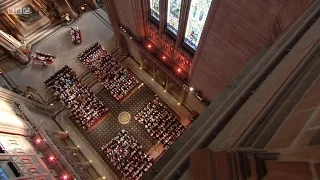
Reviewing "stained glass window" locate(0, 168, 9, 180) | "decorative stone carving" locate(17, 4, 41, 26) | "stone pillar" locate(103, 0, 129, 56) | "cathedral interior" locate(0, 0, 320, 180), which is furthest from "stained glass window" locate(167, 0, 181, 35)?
"decorative stone carving" locate(17, 4, 41, 26)

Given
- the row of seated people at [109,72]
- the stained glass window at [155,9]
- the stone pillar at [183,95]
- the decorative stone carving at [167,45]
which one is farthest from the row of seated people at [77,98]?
the stained glass window at [155,9]

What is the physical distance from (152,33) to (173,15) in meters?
2.22

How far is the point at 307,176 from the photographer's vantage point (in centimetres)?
207

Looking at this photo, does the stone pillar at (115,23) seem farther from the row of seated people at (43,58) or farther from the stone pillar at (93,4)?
the row of seated people at (43,58)

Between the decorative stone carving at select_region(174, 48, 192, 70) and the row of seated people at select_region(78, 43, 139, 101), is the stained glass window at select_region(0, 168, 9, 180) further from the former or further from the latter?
the decorative stone carving at select_region(174, 48, 192, 70)

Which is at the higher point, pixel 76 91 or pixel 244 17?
pixel 76 91

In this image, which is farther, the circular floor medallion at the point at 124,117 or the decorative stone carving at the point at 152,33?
the circular floor medallion at the point at 124,117

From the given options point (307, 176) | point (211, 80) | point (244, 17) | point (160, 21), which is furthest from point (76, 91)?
point (307, 176)

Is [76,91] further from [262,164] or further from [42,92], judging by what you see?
[262,164]

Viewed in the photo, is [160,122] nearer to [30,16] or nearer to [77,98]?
[77,98]

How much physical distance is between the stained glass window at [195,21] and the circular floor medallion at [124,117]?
18.5ft

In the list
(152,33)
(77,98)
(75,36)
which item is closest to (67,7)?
(75,36)

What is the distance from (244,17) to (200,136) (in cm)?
366

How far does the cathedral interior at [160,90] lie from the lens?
338 centimetres
